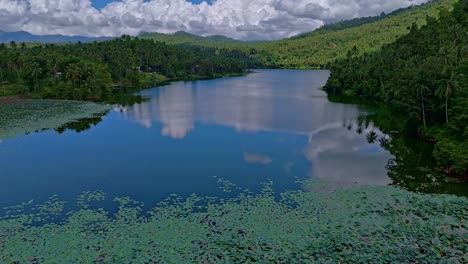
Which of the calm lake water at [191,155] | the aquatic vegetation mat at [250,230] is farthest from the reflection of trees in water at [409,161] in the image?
the aquatic vegetation mat at [250,230]

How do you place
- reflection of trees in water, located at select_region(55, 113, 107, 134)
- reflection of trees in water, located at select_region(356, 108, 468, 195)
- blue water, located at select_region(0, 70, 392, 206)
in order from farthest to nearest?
1. reflection of trees in water, located at select_region(55, 113, 107, 134)
2. blue water, located at select_region(0, 70, 392, 206)
3. reflection of trees in water, located at select_region(356, 108, 468, 195)

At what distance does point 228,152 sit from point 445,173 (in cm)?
2673

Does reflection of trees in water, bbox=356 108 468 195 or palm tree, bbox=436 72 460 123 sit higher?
palm tree, bbox=436 72 460 123

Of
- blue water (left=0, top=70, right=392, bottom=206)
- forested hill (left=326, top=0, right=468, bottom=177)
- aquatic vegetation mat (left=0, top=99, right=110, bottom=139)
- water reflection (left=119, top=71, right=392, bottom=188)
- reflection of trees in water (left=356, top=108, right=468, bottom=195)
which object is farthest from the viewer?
aquatic vegetation mat (left=0, top=99, right=110, bottom=139)

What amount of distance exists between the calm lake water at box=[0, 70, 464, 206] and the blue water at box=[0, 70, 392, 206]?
0.37 ft

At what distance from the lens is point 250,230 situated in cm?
2962

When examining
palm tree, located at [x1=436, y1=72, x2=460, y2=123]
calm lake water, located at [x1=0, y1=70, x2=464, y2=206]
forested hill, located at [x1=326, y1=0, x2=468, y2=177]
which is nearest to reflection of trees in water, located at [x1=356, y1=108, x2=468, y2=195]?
calm lake water, located at [x1=0, y1=70, x2=464, y2=206]

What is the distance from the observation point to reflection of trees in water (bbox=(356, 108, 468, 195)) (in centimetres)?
3879

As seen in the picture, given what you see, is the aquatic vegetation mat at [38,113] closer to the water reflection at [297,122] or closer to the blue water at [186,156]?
the blue water at [186,156]

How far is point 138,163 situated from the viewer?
48.6 meters

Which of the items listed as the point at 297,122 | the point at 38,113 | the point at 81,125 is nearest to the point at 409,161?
the point at 297,122

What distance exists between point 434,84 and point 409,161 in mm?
15245

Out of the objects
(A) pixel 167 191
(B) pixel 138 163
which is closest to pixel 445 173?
(A) pixel 167 191

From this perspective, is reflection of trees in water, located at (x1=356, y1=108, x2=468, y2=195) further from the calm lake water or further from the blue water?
the blue water
